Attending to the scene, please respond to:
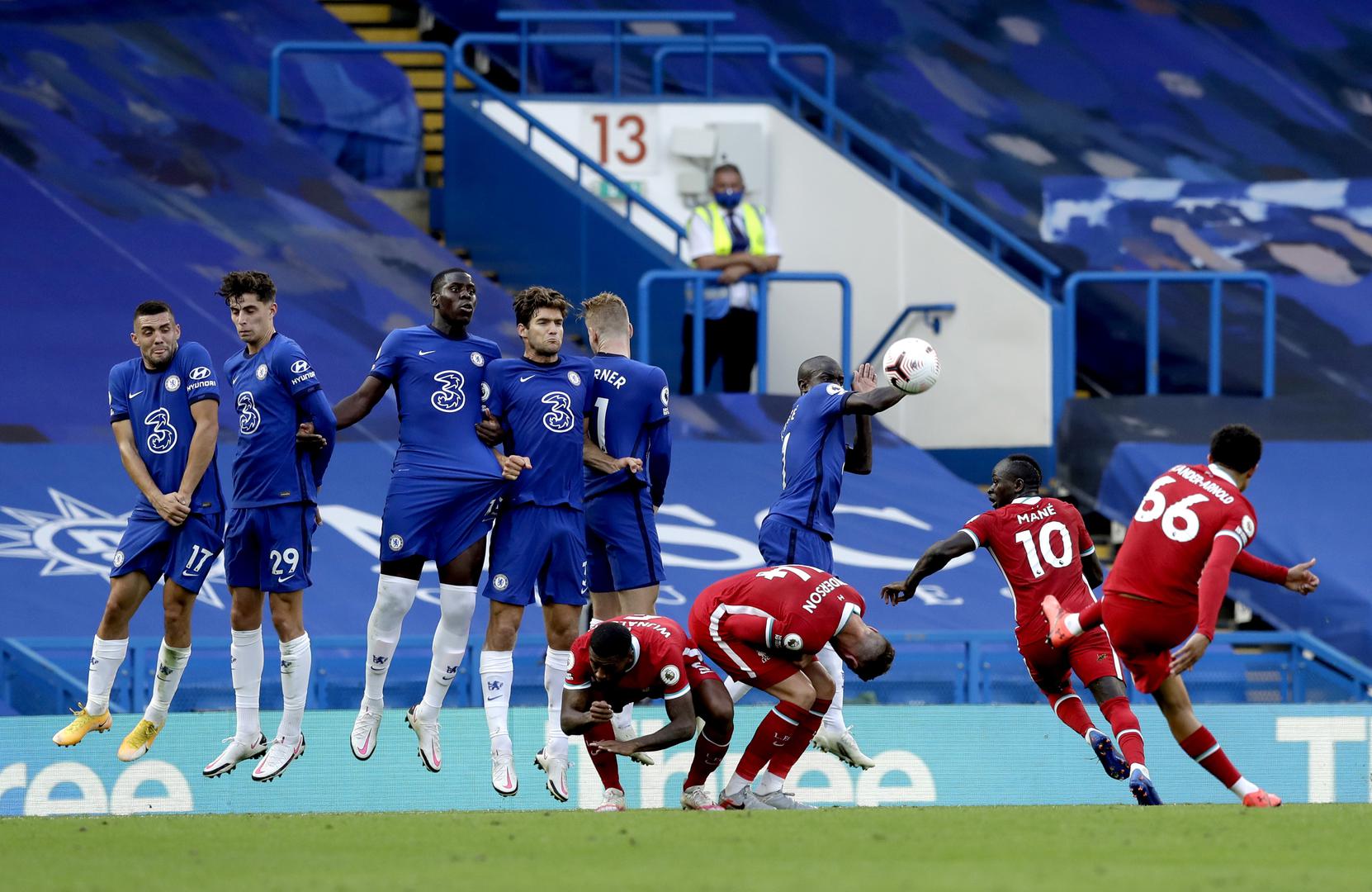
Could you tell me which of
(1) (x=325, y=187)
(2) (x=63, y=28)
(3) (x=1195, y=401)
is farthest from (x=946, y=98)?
(2) (x=63, y=28)

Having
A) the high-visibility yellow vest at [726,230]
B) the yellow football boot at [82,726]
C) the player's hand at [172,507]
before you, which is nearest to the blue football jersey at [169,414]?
the player's hand at [172,507]

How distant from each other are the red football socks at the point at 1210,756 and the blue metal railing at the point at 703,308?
6.73 metres

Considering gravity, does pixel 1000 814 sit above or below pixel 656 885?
below

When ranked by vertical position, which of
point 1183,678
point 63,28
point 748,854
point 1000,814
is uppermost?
point 63,28

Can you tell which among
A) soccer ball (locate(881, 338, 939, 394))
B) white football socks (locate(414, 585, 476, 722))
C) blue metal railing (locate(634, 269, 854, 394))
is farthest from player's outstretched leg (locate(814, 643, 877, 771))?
blue metal railing (locate(634, 269, 854, 394))

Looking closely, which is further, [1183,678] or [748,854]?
[1183,678]

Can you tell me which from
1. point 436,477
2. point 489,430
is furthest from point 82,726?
point 489,430

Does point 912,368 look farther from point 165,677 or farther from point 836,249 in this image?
point 836,249

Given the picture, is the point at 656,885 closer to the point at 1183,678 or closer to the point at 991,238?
the point at 1183,678

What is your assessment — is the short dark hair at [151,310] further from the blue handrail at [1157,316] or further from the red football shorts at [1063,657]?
the blue handrail at [1157,316]

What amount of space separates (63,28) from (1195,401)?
9.82 m

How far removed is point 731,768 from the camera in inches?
475

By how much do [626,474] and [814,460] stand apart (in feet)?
3.30

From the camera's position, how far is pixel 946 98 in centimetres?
1934
